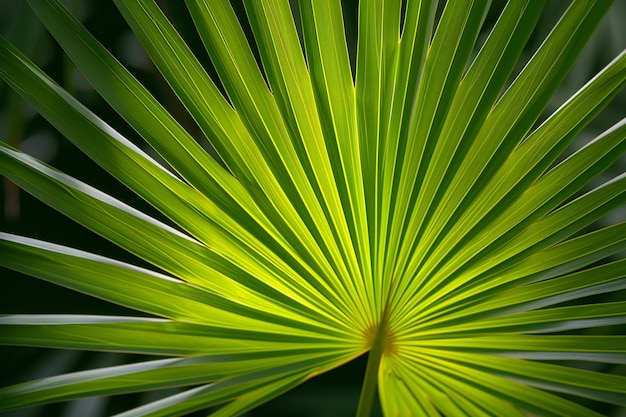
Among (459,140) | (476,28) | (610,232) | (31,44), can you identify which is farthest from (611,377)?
(31,44)

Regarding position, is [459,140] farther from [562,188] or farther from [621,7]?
[621,7]

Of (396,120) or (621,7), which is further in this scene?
(621,7)

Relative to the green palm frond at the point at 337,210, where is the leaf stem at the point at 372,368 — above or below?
below

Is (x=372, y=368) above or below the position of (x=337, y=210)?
below

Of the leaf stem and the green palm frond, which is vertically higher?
the green palm frond

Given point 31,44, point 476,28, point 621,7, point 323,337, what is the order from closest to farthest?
point 476,28
point 323,337
point 31,44
point 621,7
